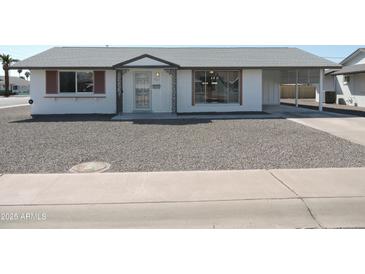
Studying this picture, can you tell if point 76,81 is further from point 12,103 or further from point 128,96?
point 12,103

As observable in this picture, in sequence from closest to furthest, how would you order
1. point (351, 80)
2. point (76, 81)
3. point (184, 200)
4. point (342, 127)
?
point (184, 200) → point (342, 127) → point (76, 81) → point (351, 80)

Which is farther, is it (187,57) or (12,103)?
(12,103)

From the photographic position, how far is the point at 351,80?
29781mm

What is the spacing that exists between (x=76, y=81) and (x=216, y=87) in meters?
7.84

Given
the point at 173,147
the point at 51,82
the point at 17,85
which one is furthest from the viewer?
the point at 17,85

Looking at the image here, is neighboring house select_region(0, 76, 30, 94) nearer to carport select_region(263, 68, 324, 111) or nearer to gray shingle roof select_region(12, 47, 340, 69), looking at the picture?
gray shingle roof select_region(12, 47, 340, 69)

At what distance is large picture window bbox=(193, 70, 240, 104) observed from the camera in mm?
21672

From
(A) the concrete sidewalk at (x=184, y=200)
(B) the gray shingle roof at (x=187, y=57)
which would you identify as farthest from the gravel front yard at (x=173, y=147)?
(B) the gray shingle roof at (x=187, y=57)

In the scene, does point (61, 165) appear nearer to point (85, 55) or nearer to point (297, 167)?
point (297, 167)

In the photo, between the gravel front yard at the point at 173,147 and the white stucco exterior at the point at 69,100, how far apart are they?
561cm

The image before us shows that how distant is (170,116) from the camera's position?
19328 mm

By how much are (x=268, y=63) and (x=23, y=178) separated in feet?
56.8

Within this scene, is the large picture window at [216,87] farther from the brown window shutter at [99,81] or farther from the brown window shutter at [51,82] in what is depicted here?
the brown window shutter at [51,82]

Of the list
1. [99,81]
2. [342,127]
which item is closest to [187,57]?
[99,81]
